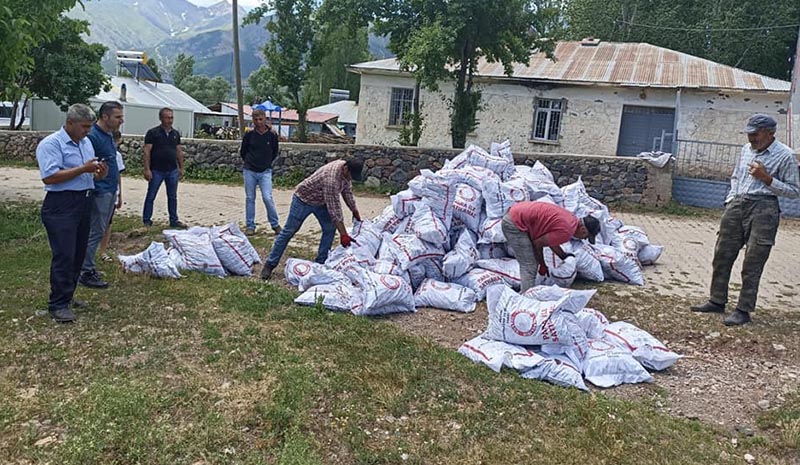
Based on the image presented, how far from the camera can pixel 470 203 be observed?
634 centimetres

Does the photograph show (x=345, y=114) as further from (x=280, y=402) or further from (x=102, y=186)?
(x=280, y=402)

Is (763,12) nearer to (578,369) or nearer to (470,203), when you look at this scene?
(470,203)

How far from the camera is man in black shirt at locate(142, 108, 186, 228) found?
7730 millimetres

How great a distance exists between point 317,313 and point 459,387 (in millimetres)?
1522

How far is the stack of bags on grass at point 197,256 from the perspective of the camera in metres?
5.64

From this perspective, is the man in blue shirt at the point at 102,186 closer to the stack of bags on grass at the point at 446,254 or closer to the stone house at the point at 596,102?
the stack of bags on grass at the point at 446,254

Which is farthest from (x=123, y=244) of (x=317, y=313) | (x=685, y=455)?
(x=685, y=455)

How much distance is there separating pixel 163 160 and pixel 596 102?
13362 mm

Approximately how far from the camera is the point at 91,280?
5.22 m

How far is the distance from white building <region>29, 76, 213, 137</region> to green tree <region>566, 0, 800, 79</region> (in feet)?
65.0

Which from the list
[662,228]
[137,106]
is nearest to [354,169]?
[662,228]

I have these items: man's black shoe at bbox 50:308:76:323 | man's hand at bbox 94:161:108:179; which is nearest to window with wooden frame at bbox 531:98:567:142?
man's hand at bbox 94:161:108:179

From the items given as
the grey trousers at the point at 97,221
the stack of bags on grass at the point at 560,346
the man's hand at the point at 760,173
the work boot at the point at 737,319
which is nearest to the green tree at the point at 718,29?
the man's hand at the point at 760,173

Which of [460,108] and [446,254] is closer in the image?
[446,254]
